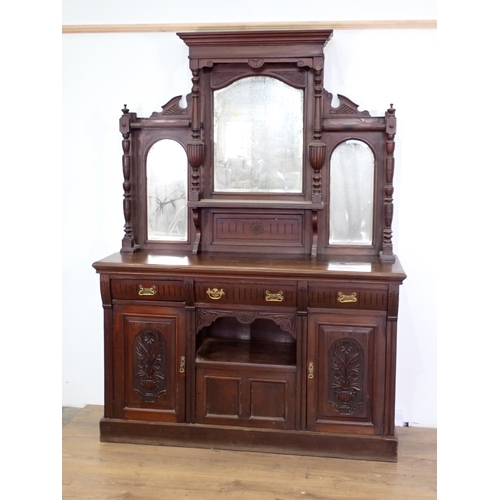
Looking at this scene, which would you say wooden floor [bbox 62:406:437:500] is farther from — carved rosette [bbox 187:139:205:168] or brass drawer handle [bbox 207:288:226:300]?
carved rosette [bbox 187:139:205:168]

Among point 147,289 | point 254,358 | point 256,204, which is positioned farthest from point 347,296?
point 147,289

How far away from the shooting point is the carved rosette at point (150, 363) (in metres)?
3.03

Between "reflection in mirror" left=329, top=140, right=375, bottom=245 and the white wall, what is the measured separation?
6.9 inches

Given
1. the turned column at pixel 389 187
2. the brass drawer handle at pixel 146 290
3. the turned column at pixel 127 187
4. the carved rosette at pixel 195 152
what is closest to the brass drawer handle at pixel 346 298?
the turned column at pixel 389 187

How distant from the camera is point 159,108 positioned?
3369mm

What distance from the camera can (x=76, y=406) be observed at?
3623mm

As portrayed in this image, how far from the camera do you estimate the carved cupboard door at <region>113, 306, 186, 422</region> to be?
301 centimetres

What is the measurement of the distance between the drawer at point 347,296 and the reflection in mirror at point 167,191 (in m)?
0.92

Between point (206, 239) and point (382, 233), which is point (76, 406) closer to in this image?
point (206, 239)

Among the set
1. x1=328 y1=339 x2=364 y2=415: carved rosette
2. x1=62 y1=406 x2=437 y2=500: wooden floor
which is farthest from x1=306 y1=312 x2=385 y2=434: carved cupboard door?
x1=62 y1=406 x2=437 y2=500: wooden floor

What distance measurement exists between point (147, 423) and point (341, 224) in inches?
59.6

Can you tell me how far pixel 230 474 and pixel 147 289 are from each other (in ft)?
3.28

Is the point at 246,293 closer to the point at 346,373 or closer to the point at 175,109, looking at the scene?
the point at 346,373

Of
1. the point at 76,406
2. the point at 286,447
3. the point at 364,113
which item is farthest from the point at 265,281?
the point at 76,406
